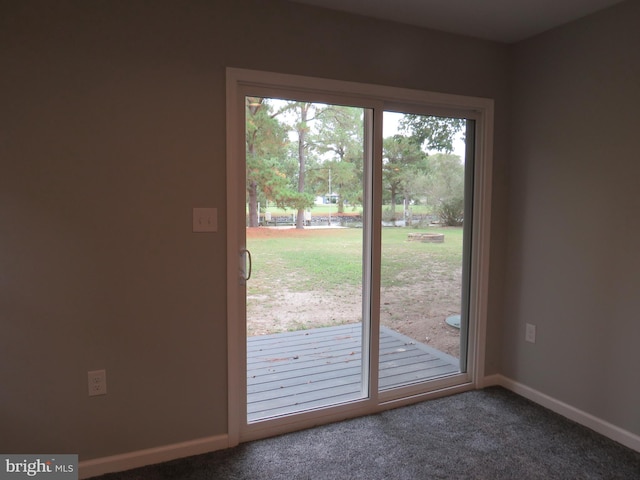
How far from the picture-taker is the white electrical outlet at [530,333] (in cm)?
269

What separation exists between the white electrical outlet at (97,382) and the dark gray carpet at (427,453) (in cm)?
A: 41

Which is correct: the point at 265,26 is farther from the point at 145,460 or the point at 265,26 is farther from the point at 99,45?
the point at 145,460

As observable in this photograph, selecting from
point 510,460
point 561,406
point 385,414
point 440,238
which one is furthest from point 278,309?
point 561,406

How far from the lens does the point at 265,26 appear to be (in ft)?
6.83

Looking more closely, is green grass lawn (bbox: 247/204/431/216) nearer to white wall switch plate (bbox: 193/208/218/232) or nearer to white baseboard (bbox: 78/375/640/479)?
white wall switch plate (bbox: 193/208/218/232)

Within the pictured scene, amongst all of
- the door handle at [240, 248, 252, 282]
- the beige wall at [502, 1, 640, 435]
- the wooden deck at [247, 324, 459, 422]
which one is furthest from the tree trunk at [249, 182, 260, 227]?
the beige wall at [502, 1, 640, 435]

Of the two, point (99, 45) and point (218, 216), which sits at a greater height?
point (99, 45)

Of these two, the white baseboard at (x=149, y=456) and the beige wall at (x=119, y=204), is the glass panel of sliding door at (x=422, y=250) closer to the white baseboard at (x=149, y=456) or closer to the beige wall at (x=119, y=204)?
the beige wall at (x=119, y=204)

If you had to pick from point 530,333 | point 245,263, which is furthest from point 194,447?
point 530,333

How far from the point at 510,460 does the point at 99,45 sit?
2.82 meters

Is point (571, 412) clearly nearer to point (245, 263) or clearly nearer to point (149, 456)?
point (245, 263)

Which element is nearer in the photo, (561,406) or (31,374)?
(31,374)

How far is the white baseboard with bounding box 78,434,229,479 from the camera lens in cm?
192

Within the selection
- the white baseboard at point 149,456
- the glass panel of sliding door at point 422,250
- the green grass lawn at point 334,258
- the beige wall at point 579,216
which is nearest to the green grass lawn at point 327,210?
the glass panel of sliding door at point 422,250
